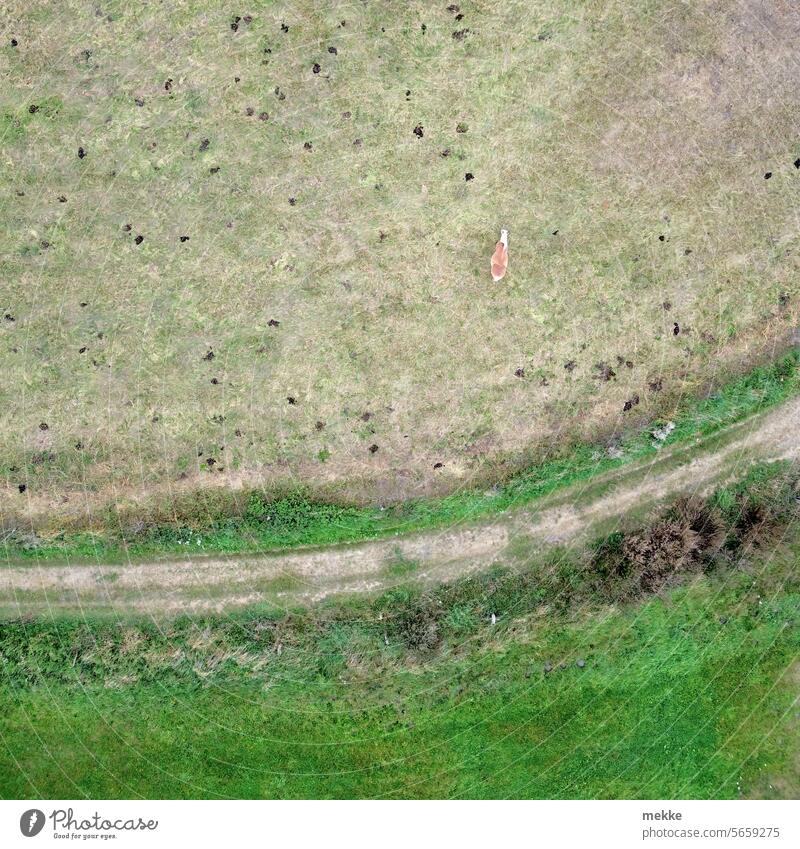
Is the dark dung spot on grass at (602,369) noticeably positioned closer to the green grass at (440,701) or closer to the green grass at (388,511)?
the green grass at (388,511)

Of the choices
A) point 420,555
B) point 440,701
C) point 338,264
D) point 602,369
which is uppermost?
point 338,264

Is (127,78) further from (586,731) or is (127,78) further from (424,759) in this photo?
(586,731)

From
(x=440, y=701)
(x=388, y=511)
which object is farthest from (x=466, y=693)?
(x=388, y=511)

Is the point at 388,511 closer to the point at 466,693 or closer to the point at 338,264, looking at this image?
the point at 466,693

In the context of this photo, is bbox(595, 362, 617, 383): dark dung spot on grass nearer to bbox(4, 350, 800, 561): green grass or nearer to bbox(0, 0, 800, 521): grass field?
Result: bbox(0, 0, 800, 521): grass field

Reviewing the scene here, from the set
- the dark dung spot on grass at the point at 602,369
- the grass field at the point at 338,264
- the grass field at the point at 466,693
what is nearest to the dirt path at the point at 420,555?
the grass field at the point at 466,693

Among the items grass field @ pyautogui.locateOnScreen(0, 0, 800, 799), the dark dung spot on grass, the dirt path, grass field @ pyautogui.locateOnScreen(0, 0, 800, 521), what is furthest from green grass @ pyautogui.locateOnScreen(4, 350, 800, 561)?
the dark dung spot on grass
